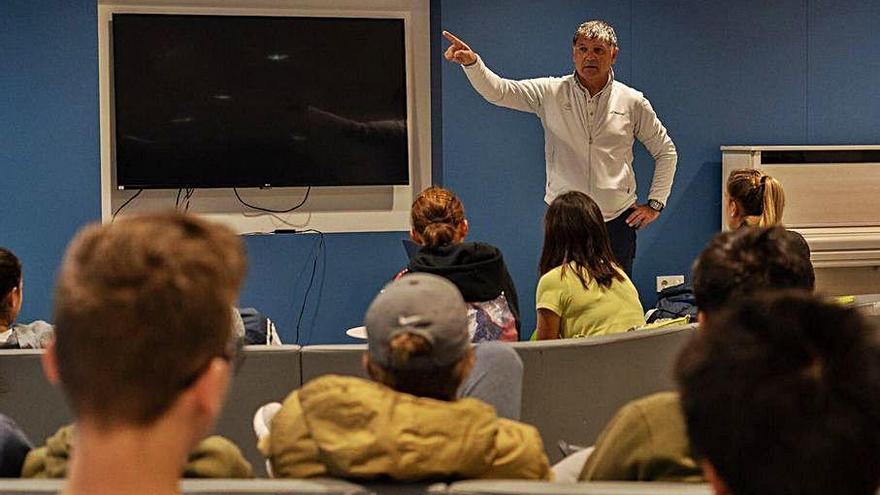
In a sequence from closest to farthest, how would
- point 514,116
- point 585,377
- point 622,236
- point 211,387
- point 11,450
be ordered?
point 211,387 → point 11,450 → point 585,377 → point 622,236 → point 514,116

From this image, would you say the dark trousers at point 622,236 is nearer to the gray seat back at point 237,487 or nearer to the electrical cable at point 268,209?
the electrical cable at point 268,209

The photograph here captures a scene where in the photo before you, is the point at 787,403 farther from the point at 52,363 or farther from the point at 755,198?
the point at 755,198

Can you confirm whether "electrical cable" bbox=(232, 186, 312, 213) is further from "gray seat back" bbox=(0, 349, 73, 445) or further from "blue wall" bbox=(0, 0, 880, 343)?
"gray seat back" bbox=(0, 349, 73, 445)

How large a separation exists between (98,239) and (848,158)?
6067 millimetres

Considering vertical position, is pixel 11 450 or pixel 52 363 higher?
pixel 52 363

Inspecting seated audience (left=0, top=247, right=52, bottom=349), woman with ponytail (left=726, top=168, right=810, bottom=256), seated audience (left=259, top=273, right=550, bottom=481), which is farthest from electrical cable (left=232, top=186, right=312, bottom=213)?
seated audience (left=259, top=273, right=550, bottom=481)

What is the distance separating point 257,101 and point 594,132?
1881mm

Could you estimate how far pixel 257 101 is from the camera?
19.9 ft

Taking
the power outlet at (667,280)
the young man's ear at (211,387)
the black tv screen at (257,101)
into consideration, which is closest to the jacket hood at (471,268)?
the young man's ear at (211,387)

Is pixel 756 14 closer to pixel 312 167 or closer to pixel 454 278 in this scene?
pixel 312 167

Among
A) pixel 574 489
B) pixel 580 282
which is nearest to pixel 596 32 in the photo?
pixel 580 282

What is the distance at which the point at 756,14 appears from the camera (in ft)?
21.6

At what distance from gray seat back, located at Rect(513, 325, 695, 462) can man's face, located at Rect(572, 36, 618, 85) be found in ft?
7.83

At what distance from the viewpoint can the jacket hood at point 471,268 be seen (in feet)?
11.6
